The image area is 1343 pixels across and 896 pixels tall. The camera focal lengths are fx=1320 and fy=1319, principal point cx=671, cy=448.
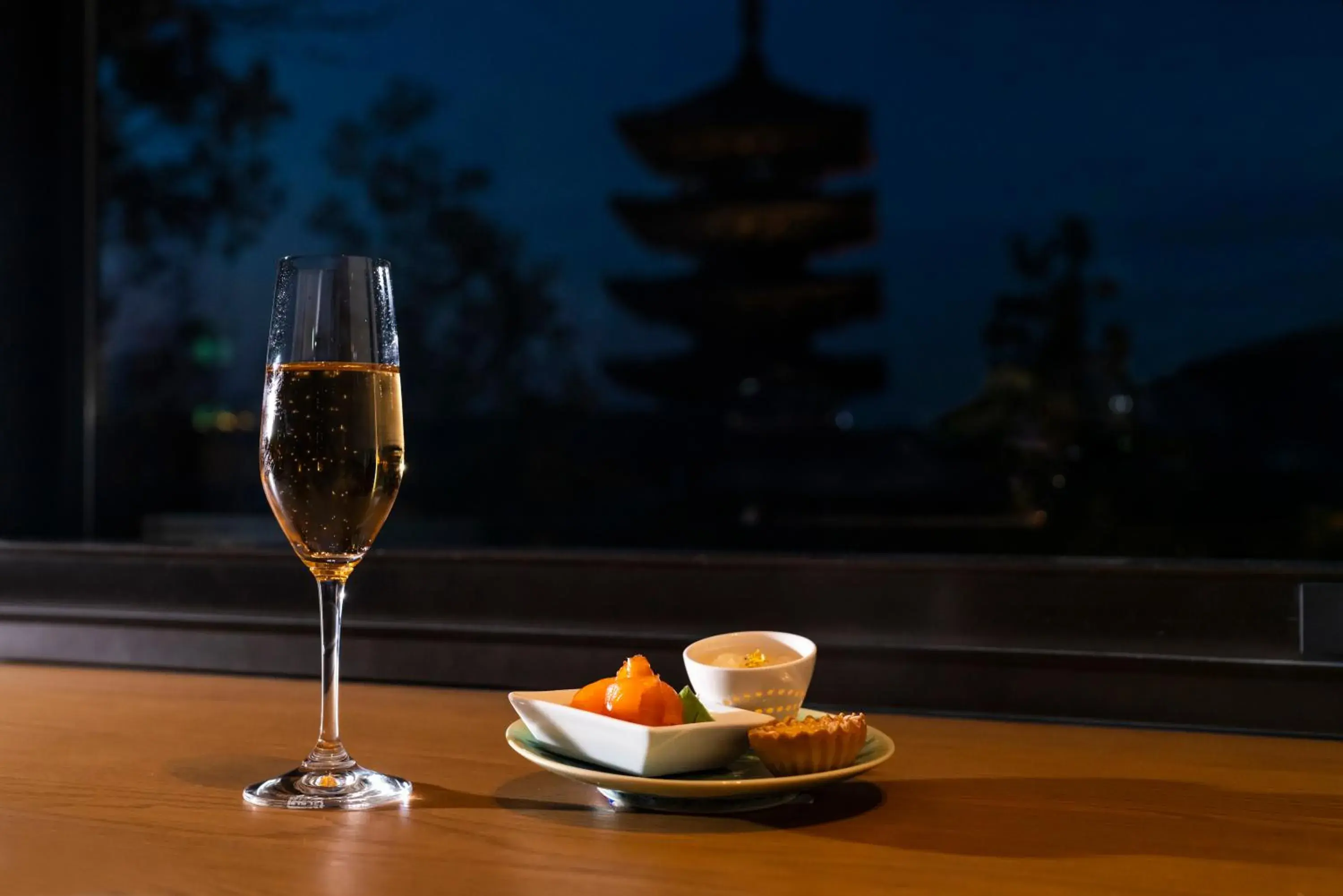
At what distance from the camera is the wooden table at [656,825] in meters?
0.67

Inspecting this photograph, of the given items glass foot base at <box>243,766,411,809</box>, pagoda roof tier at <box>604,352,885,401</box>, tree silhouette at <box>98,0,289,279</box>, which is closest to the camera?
glass foot base at <box>243,766,411,809</box>

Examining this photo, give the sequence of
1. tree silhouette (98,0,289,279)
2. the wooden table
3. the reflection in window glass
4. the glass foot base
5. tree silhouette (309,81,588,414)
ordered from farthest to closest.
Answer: tree silhouette (98,0,289,279) < tree silhouette (309,81,588,414) < the reflection in window glass < the glass foot base < the wooden table

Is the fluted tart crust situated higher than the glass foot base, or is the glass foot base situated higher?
the fluted tart crust

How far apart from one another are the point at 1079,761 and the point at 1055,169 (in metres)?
1.77

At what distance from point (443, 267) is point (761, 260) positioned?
721mm

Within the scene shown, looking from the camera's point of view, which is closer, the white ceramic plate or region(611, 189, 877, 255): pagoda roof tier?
the white ceramic plate

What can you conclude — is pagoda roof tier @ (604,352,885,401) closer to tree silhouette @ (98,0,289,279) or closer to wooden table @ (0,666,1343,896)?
tree silhouette @ (98,0,289,279)

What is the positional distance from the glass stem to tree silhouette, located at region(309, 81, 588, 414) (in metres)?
1.88

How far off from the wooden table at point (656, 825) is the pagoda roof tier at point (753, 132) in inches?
66.5

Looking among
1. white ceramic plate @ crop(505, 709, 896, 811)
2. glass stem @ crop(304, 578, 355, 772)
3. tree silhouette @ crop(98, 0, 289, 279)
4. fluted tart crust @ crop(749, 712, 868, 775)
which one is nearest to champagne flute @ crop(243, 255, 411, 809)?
glass stem @ crop(304, 578, 355, 772)

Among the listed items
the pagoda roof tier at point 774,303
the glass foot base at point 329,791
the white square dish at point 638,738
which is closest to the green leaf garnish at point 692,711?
the white square dish at point 638,738

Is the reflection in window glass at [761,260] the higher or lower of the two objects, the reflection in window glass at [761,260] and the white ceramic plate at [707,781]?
the higher

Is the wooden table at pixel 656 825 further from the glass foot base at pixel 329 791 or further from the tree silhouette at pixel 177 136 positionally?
the tree silhouette at pixel 177 136

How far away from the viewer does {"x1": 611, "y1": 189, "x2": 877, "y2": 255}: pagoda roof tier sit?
259 cm
